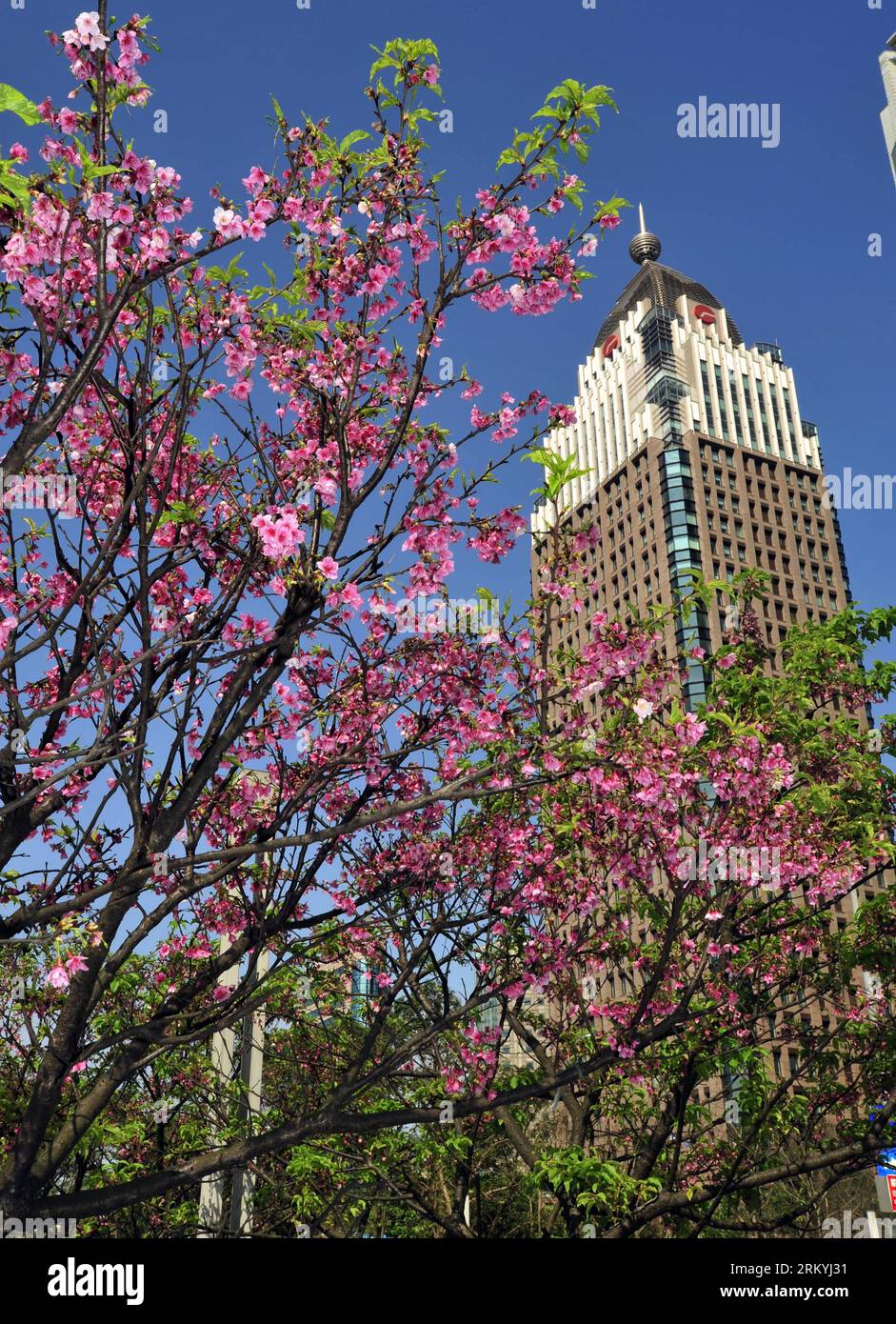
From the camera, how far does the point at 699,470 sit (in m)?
95.2

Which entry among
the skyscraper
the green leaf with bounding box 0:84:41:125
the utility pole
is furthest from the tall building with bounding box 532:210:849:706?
the green leaf with bounding box 0:84:41:125

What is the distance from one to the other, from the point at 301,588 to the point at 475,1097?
3361 mm

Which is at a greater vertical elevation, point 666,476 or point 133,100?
point 666,476

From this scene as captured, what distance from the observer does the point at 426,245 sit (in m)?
6.57

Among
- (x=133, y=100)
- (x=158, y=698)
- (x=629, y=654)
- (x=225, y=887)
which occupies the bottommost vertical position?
(x=225, y=887)

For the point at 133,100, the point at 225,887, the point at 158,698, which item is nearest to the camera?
the point at 133,100

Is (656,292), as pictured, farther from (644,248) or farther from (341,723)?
(341,723)

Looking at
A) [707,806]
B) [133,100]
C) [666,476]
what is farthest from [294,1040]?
[666,476]

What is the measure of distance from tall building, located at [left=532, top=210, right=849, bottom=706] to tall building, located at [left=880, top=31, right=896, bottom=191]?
75.9 ft

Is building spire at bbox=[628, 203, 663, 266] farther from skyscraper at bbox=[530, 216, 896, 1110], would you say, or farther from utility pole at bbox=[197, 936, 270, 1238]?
utility pole at bbox=[197, 936, 270, 1238]

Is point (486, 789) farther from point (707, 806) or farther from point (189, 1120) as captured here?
point (189, 1120)

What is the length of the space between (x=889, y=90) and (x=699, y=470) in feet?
124

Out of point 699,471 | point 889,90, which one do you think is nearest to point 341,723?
point 699,471

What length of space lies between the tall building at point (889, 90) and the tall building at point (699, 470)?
23.1m
